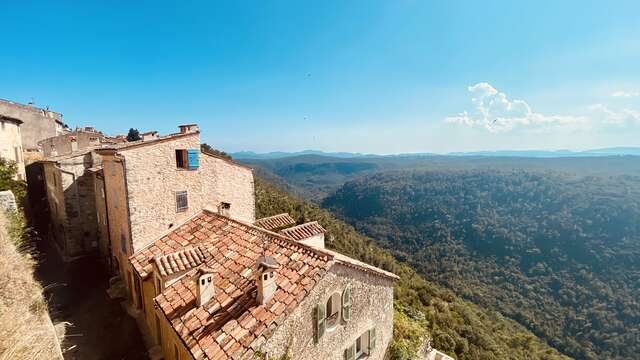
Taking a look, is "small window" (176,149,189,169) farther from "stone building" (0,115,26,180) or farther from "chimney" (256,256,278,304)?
"stone building" (0,115,26,180)

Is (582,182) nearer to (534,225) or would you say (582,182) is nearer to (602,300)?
(534,225)

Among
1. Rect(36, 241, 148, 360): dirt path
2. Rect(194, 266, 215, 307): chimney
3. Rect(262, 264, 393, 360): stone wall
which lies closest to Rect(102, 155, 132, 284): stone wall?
Rect(36, 241, 148, 360): dirt path

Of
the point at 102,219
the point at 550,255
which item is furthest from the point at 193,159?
the point at 550,255

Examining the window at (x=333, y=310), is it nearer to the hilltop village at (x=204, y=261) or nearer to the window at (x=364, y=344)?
the hilltop village at (x=204, y=261)

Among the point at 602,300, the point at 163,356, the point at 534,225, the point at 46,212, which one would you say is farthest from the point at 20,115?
the point at 534,225

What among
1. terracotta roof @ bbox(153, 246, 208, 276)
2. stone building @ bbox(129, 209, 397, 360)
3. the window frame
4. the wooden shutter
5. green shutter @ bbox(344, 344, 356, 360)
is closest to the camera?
stone building @ bbox(129, 209, 397, 360)

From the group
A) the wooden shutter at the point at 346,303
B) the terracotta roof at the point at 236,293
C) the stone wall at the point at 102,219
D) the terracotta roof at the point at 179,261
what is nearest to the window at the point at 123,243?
the terracotta roof at the point at 236,293
